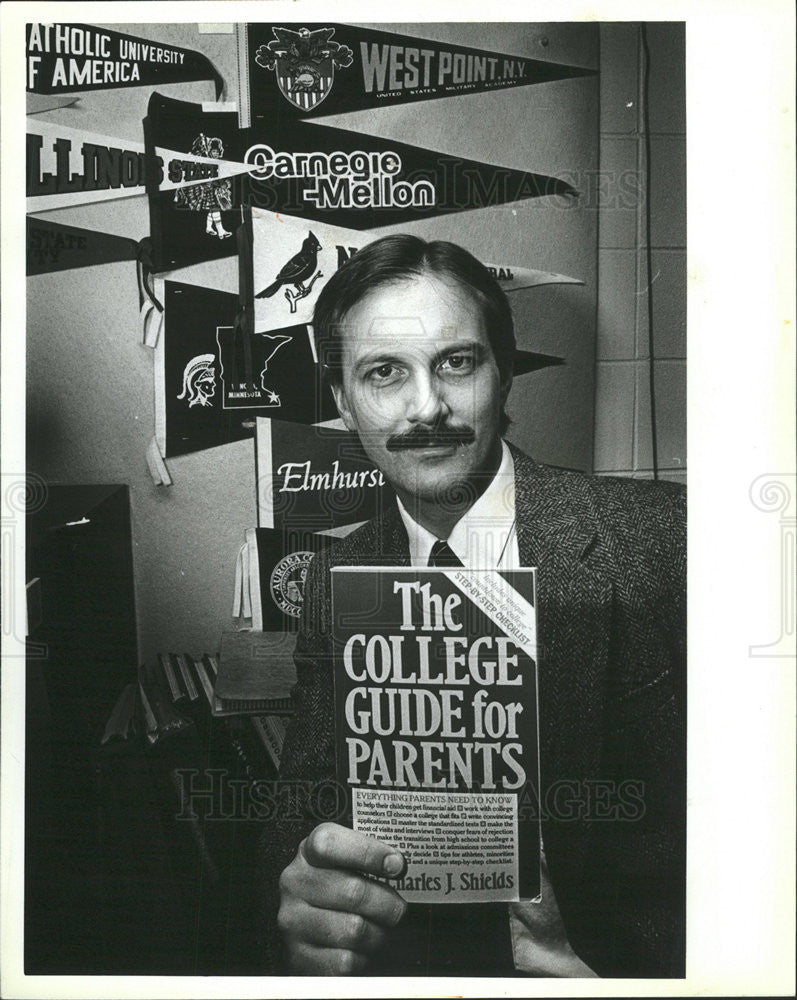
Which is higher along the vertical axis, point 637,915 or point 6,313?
point 6,313

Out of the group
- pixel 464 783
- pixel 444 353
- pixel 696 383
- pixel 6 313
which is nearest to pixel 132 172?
pixel 6 313

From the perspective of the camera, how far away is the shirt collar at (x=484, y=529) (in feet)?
5.60

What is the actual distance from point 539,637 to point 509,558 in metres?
0.15

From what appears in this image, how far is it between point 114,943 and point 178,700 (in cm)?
46

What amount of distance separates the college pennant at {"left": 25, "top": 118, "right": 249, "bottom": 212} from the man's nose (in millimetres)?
483

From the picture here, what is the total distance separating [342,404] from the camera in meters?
1.72

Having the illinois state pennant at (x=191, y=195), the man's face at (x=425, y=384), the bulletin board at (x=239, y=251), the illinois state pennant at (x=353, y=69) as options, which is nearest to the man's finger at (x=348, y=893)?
the bulletin board at (x=239, y=251)

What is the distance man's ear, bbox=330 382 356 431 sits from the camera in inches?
67.5

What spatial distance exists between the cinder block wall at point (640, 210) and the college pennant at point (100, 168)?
654 mm

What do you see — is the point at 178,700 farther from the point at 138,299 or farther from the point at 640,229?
the point at 640,229

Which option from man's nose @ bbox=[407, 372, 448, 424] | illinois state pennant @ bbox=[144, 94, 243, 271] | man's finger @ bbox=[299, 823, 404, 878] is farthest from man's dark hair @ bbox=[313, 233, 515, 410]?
man's finger @ bbox=[299, 823, 404, 878]

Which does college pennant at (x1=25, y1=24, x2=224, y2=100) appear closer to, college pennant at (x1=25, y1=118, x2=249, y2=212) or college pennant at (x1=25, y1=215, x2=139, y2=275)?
college pennant at (x1=25, y1=118, x2=249, y2=212)

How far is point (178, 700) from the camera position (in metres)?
1.72

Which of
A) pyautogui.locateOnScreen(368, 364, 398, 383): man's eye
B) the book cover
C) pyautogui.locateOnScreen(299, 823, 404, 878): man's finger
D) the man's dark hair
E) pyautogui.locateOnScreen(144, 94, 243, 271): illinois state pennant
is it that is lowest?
pyautogui.locateOnScreen(299, 823, 404, 878): man's finger
